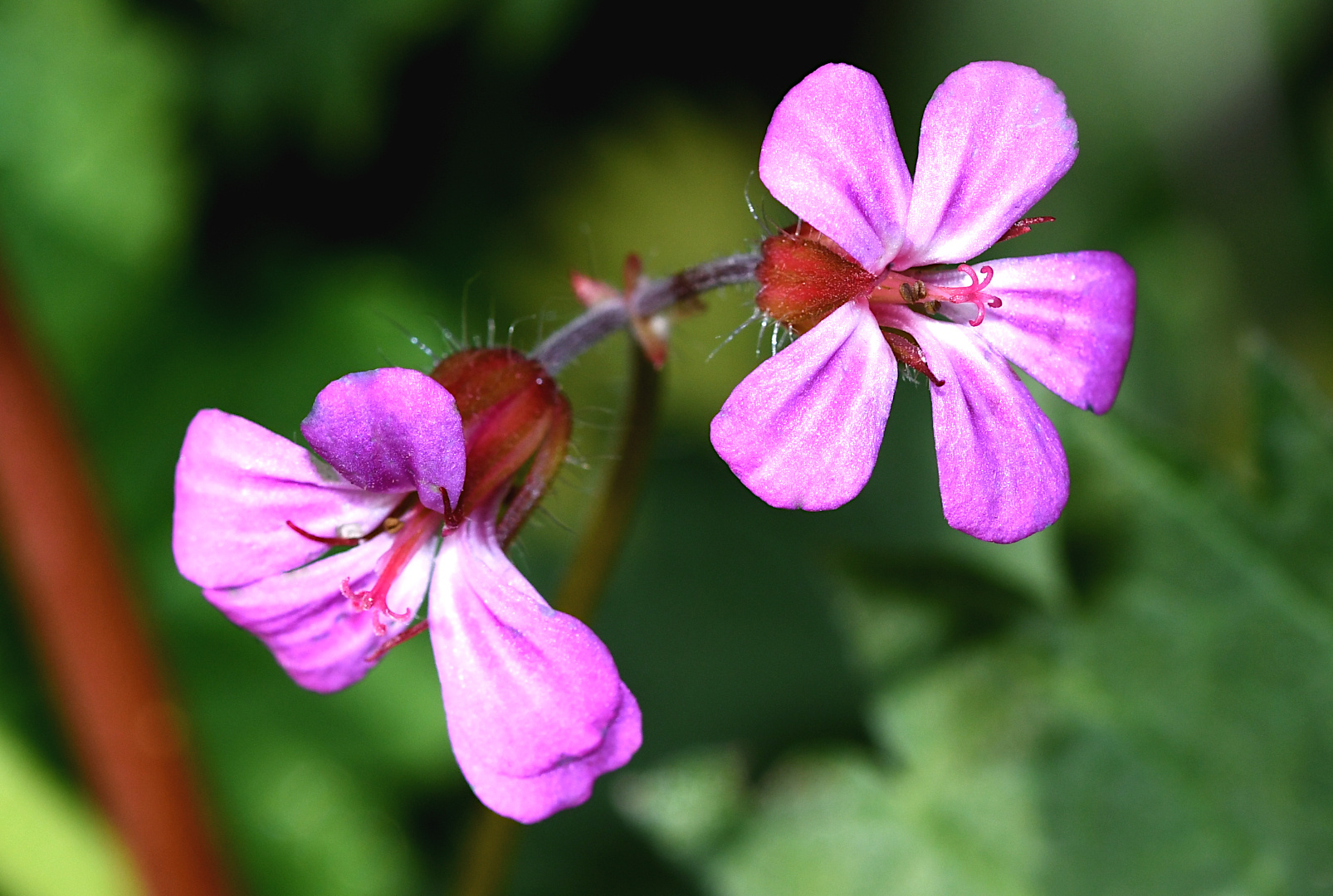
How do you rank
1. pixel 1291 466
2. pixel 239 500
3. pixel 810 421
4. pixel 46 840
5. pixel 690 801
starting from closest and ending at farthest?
1. pixel 810 421
2. pixel 239 500
3. pixel 1291 466
4. pixel 690 801
5. pixel 46 840

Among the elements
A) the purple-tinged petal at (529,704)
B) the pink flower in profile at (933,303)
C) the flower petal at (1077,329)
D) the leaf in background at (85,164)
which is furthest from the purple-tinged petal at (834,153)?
the leaf in background at (85,164)

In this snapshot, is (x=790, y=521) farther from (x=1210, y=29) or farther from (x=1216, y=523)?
(x=1210, y=29)

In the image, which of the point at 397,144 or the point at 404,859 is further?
the point at 397,144

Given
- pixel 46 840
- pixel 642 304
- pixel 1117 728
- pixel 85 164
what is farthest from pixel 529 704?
pixel 85 164

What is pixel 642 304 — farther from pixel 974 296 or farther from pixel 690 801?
pixel 690 801

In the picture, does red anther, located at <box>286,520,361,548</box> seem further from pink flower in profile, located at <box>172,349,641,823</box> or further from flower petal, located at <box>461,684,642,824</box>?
flower petal, located at <box>461,684,642,824</box>

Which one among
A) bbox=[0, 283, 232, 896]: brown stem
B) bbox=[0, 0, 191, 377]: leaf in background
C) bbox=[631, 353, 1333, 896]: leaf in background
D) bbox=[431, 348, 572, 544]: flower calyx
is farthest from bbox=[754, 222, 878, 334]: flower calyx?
bbox=[0, 0, 191, 377]: leaf in background

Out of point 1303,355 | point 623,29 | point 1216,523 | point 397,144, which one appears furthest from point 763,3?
point 1216,523
